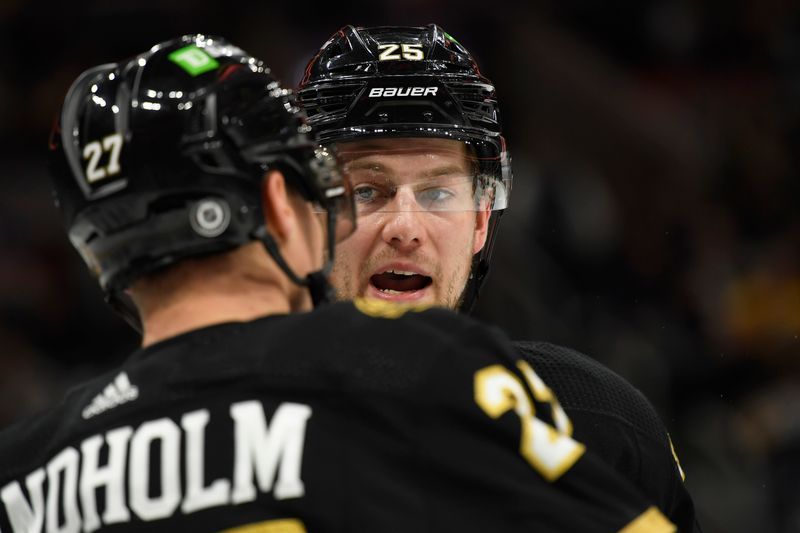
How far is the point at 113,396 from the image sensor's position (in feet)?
6.34

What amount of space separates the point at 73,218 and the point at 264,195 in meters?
0.35

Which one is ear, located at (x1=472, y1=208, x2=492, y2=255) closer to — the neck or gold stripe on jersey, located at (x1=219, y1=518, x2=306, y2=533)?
the neck

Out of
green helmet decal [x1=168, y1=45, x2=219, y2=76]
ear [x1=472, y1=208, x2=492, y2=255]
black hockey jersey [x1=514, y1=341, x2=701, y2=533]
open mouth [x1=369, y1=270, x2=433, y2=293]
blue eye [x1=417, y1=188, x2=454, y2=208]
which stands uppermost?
green helmet decal [x1=168, y1=45, x2=219, y2=76]

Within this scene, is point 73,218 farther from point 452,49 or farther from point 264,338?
point 452,49

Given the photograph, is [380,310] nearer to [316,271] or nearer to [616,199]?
[316,271]

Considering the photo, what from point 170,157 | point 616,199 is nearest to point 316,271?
point 170,157

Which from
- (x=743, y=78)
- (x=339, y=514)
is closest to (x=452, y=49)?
(x=339, y=514)

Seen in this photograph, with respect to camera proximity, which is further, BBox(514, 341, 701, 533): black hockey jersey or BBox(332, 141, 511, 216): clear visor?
BBox(332, 141, 511, 216): clear visor

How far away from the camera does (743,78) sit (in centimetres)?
809

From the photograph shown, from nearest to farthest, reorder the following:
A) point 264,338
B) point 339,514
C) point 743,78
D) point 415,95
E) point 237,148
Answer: point 339,514
point 264,338
point 237,148
point 415,95
point 743,78

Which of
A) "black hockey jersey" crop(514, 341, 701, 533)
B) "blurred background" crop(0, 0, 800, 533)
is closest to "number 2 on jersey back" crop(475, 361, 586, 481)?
"black hockey jersey" crop(514, 341, 701, 533)

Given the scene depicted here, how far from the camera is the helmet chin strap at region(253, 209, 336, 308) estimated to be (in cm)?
203

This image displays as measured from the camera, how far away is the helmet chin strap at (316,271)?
2031 mm

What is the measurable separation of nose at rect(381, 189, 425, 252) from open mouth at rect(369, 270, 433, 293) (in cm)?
9
